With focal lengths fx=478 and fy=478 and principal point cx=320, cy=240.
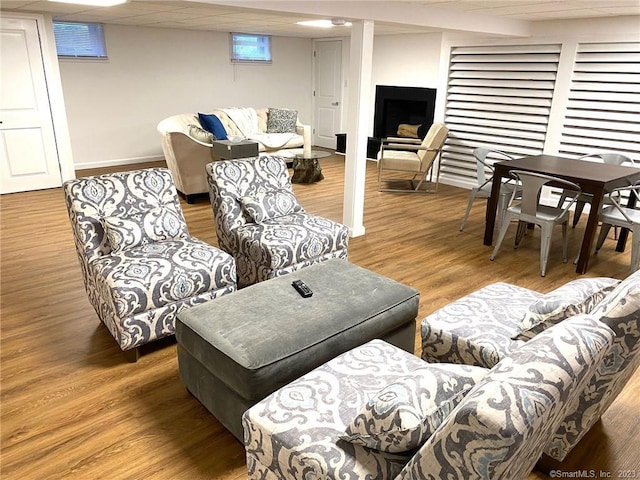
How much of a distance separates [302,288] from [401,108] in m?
5.98

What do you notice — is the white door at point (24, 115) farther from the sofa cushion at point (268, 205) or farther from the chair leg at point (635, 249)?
the chair leg at point (635, 249)

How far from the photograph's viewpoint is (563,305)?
176cm

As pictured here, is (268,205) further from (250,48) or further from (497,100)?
(250,48)

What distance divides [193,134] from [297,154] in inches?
63.4

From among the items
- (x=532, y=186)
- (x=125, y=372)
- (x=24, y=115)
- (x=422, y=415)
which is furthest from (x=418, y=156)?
(x=422, y=415)

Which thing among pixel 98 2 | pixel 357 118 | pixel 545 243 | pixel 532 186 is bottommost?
pixel 545 243

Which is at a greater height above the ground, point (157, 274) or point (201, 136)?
point (201, 136)

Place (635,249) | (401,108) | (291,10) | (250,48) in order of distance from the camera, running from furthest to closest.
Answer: (250,48) < (401,108) < (635,249) < (291,10)

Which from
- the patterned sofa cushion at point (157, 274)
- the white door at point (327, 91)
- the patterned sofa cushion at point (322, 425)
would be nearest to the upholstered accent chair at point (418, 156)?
the white door at point (327, 91)

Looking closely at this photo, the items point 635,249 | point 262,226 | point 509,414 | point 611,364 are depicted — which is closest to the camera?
point 509,414

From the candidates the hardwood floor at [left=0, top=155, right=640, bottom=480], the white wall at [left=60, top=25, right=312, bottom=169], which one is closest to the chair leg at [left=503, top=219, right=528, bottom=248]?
the hardwood floor at [left=0, top=155, right=640, bottom=480]

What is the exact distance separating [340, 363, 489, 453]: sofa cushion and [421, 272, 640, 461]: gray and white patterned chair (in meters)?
0.29

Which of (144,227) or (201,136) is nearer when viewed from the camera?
(144,227)

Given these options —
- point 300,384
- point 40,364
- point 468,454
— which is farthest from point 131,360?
point 468,454
